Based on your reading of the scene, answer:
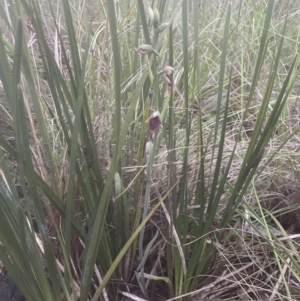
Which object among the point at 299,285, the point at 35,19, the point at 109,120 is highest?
the point at 35,19

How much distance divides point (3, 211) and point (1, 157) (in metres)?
0.08

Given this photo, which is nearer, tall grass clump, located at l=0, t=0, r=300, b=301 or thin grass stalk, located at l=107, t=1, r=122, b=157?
thin grass stalk, located at l=107, t=1, r=122, b=157

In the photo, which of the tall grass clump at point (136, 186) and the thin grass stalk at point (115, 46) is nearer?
the thin grass stalk at point (115, 46)

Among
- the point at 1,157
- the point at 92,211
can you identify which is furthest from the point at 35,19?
the point at 92,211

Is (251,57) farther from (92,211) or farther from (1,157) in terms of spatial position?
(1,157)

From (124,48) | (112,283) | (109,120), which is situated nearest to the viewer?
(112,283)

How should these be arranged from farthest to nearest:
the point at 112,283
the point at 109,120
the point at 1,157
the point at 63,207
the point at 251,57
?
the point at 251,57
the point at 109,120
the point at 112,283
the point at 63,207
the point at 1,157

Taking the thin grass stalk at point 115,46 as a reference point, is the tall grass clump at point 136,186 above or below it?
below

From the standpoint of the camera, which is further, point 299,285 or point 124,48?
point 124,48

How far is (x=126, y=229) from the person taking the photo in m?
0.77

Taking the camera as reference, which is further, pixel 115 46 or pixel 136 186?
pixel 136 186

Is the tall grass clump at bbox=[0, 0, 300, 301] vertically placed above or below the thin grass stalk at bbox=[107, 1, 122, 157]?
below

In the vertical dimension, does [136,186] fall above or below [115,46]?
below

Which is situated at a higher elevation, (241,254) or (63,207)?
(63,207)
